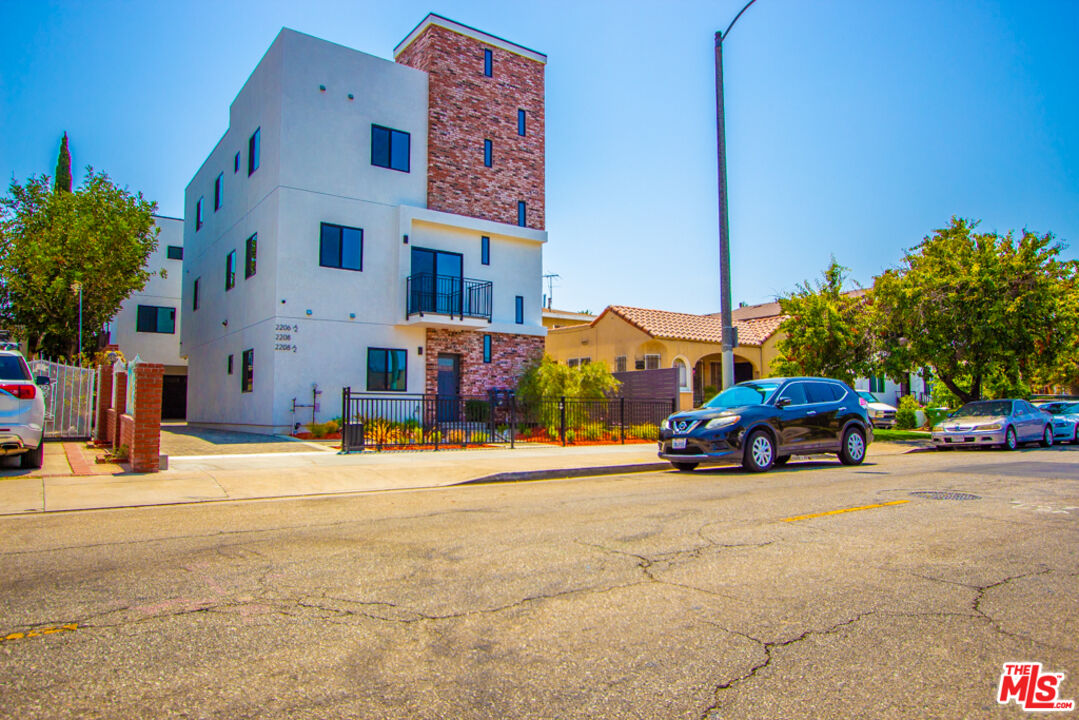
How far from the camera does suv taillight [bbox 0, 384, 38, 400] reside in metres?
10.7

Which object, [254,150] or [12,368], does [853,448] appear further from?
[254,150]

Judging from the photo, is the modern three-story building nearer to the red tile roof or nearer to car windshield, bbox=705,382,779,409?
the red tile roof

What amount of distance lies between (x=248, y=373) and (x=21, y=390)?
37.5 ft

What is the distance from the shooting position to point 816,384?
45.9ft

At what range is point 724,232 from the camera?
623 inches

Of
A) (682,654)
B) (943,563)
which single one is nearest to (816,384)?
(943,563)

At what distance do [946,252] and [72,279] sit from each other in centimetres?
3016

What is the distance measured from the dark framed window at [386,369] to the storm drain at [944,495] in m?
16.0

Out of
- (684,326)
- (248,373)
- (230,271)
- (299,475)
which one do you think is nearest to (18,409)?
(299,475)

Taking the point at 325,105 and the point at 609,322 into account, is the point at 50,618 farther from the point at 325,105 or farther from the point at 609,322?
the point at 609,322

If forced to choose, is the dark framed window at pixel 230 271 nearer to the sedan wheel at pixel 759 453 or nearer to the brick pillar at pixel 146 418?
the brick pillar at pixel 146 418

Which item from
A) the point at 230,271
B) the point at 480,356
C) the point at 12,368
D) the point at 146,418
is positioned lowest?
the point at 146,418

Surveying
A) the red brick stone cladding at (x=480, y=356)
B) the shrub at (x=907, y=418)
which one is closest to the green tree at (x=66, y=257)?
the red brick stone cladding at (x=480, y=356)

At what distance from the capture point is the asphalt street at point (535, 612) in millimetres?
3217
